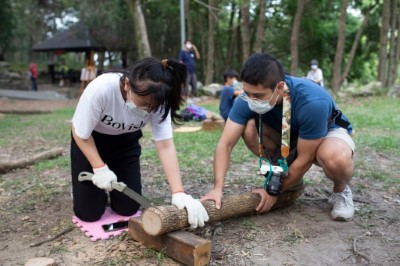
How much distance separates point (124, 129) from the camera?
262 centimetres

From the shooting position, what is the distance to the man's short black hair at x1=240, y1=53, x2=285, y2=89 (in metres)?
2.29

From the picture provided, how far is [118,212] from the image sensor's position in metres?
2.87

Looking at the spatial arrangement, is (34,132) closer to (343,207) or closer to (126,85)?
(126,85)

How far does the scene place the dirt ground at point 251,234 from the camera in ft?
7.32

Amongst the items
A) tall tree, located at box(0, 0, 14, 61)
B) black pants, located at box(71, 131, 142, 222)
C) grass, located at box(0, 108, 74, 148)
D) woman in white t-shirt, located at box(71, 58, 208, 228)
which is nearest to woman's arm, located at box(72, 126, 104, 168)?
woman in white t-shirt, located at box(71, 58, 208, 228)

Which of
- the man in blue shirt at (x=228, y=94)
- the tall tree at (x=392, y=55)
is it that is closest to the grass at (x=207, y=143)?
the man in blue shirt at (x=228, y=94)

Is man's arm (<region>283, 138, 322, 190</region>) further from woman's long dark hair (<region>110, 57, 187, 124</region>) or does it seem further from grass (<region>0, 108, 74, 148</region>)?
grass (<region>0, 108, 74, 148</region>)

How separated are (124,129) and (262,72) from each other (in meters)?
0.95

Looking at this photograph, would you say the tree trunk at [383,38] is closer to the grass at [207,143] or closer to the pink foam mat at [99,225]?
the grass at [207,143]

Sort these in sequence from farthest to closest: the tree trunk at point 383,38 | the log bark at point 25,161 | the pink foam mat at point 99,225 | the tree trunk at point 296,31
Answer: the tree trunk at point 383,38, the tree trunk at point 296,31, the log bark at point 25,161, the pink foam mat at point 99,225

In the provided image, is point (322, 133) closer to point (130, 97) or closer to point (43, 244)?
point (130, 97)

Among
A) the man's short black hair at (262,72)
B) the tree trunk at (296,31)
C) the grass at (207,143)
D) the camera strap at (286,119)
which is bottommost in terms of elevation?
the grass at (207,143)

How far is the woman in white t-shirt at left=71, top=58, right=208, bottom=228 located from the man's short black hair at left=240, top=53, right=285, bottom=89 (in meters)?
0.37

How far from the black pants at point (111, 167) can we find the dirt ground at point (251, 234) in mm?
171
